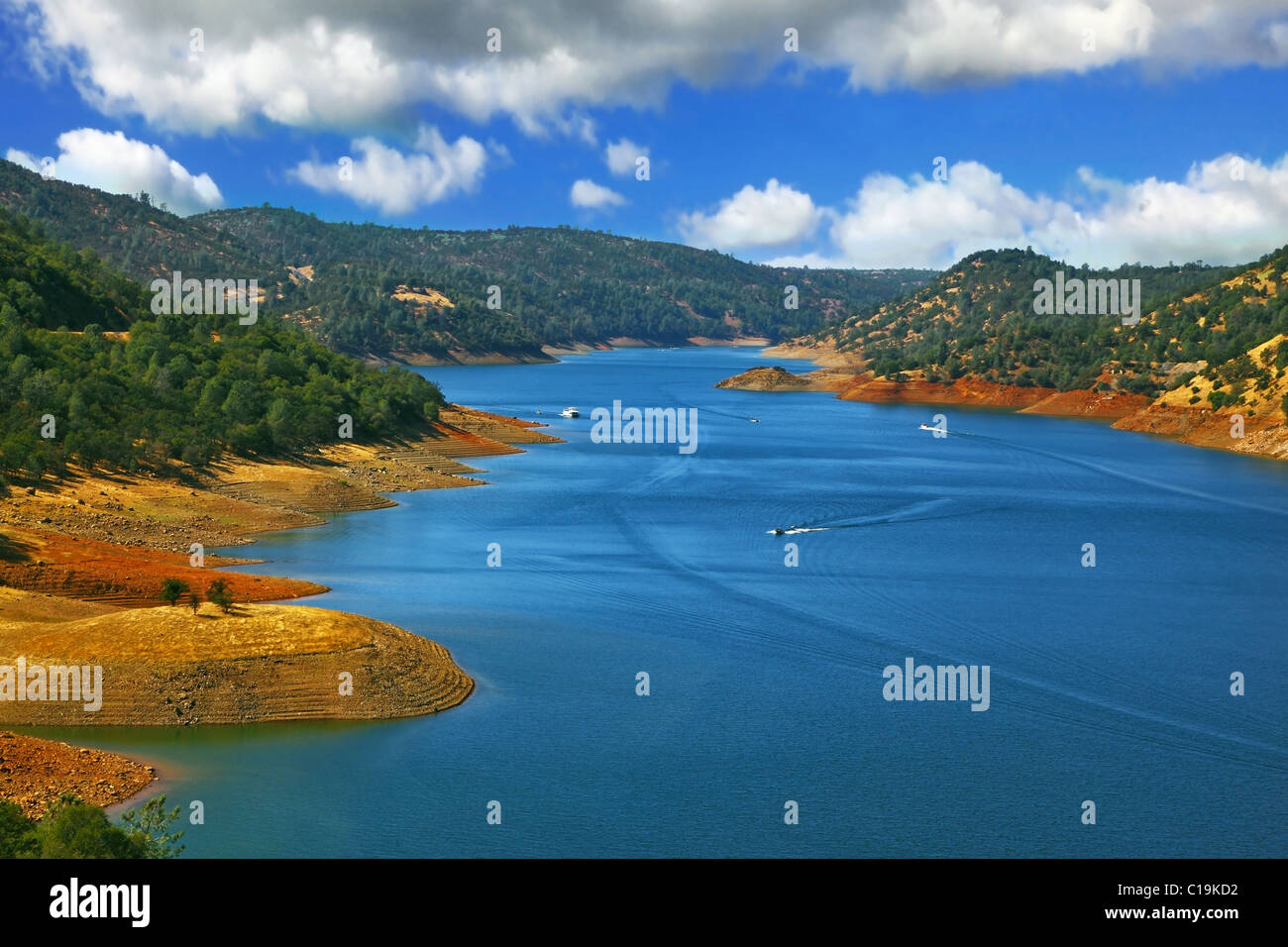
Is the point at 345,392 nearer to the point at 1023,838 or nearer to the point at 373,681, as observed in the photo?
the point at 373,681

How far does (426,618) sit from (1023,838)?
26.6 meters

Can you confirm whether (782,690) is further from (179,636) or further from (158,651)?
(158,651)

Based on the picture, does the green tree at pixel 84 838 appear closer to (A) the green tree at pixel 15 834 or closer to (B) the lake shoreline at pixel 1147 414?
(A) the green tree at pixel 15 834

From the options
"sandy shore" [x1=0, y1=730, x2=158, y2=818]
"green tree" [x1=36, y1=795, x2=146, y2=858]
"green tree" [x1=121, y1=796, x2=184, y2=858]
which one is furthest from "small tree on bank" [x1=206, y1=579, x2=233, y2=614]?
"green tree" [x1=36, y1=795, x2=146, y2=858]

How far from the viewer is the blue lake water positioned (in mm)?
30531

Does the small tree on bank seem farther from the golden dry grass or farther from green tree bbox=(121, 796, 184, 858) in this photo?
green tree bbox=(121, 796, 184, 858)

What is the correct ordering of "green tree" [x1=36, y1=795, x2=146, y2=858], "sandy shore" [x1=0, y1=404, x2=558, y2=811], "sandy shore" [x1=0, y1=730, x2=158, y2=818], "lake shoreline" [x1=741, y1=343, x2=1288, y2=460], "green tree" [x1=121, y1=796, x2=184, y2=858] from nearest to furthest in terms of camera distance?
1. "green tree" [x1=36, y1=795, x2=146, y2=858]
2. "green tree" [x1=121, y1=796, x2=184, y2=858]
3. "sandy shore" [x1=0, y1=730, x2=158, y2=818]
4. "sandy shore" [x1=0, y1=404, x2=558, y2=811]
5. "lake shoreline" [x1=741, y1=343, x2=1288, y2=460]

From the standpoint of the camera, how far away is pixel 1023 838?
2995cm

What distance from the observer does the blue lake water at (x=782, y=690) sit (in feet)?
100

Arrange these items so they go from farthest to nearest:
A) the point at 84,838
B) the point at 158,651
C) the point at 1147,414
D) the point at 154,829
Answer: the point at 1147,414, the point at 158,651, the point at 154,829, the point at 84,838

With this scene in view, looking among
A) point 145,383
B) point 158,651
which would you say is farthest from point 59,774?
point 145,383

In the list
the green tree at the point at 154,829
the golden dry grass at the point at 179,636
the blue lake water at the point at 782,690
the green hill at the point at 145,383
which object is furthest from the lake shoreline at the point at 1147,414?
the green tree at the point at 154,829

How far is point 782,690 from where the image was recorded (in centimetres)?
4162
